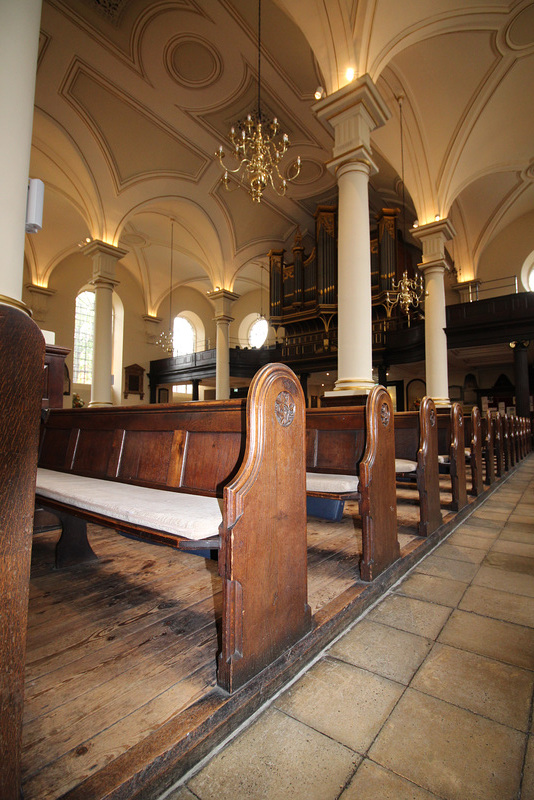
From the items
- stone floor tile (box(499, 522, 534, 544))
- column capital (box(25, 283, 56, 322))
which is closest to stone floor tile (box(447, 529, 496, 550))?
stone floor tile (box(499, 522, 534, 544))

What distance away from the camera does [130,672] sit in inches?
48.0

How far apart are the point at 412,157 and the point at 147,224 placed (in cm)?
846

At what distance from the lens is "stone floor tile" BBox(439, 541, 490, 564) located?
2.43m

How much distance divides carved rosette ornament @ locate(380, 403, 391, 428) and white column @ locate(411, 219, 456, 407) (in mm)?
6289

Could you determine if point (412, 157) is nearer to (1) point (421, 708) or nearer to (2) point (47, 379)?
(2) point (47, 379)

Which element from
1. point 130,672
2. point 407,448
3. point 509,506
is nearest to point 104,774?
point 130,672

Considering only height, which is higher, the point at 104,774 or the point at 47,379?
the point at 47,379

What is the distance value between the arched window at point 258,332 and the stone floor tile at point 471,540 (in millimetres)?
14597

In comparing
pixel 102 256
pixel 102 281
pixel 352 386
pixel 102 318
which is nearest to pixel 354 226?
pixel 352 386

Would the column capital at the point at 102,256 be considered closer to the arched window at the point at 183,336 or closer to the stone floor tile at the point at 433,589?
the arched window at the point at 183,336

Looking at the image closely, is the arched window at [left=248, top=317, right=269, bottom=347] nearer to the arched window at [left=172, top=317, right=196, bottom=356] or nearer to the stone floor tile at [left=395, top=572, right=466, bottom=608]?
the arched window at [left=172, top=317, right=196, bottom=356]

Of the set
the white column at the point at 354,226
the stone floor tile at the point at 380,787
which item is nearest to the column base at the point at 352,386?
the white column at the point at 354,226

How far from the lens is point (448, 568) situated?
2266 mm

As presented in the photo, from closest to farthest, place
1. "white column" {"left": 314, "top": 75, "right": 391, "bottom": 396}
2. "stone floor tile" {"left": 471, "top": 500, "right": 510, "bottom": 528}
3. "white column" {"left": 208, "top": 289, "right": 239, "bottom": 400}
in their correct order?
"stone floor tile" {"left": 471, "top": 500, "right": 510, "bottom": 528} < "white column" {"left": 314, "top": 75, "right": 391, "bottom": 396} < "white column" {"left": 208, "top": 289, "right": 239, "bottom": 400}
